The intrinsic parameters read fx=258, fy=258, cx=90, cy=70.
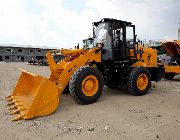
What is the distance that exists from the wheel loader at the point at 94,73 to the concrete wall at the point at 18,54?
55.7 metres

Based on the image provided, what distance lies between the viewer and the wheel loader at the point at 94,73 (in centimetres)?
645

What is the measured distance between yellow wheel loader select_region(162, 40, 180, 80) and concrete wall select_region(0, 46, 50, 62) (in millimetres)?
52651

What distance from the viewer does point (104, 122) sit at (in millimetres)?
5836

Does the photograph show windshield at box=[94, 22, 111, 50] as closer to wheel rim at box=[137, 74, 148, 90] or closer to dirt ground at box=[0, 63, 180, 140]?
wheel rim at box=[137, 74, 148, 90]

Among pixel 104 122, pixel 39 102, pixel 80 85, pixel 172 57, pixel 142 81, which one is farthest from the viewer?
pixel 172 57

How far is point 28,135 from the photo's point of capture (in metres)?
5.09

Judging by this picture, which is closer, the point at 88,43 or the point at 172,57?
the point at 88,43

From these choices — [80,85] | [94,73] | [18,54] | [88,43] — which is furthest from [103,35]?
[18,54]

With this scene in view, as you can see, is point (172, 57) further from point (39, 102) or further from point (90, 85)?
point (39, 102)

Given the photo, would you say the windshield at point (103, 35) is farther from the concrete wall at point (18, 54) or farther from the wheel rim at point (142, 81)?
the concrete wall at point (18, 54)

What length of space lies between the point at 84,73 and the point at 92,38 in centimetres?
251

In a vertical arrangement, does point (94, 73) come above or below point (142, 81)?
above

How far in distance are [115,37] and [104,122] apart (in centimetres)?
354

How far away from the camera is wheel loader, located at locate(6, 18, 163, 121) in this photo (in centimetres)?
645
